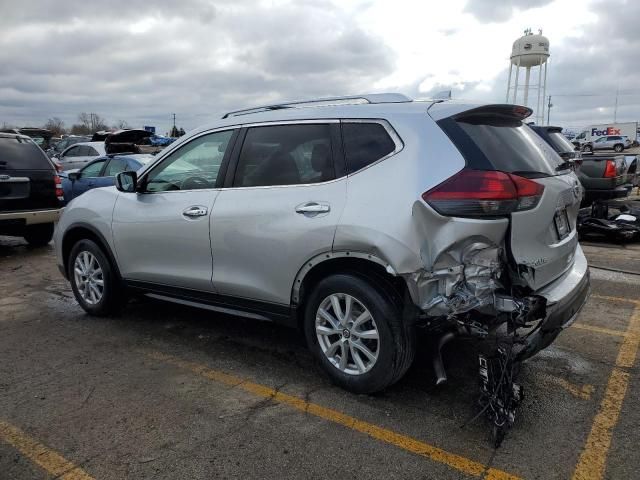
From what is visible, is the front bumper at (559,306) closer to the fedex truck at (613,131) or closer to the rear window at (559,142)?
the rear window at (559,142)

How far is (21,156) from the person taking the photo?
8227mm

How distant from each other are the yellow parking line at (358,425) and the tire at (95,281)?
1200mm

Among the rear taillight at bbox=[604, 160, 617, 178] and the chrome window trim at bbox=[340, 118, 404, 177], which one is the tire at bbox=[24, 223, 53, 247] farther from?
the rear taillight at bbox=[604, 160, 617, 178]

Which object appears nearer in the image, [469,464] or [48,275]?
[469,464]

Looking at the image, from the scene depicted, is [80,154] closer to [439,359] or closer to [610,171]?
[610,171]

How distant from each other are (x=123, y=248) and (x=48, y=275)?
126 inches

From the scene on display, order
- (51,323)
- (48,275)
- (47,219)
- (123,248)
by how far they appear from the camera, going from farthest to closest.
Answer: (47,219), (48,275), (51,323), (123,248)

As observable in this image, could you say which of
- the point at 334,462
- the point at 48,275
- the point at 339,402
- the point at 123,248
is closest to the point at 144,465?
the point at 334,462

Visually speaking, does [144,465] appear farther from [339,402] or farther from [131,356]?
[131,356]

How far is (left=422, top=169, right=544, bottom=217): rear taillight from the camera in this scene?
114 inches

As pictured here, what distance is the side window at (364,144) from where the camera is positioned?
129 inches

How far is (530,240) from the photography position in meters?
3.05

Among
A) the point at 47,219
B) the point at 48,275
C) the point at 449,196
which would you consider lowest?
the point at 48,275

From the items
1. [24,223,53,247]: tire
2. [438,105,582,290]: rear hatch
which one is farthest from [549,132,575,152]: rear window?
[24,223,53,247]: tire
